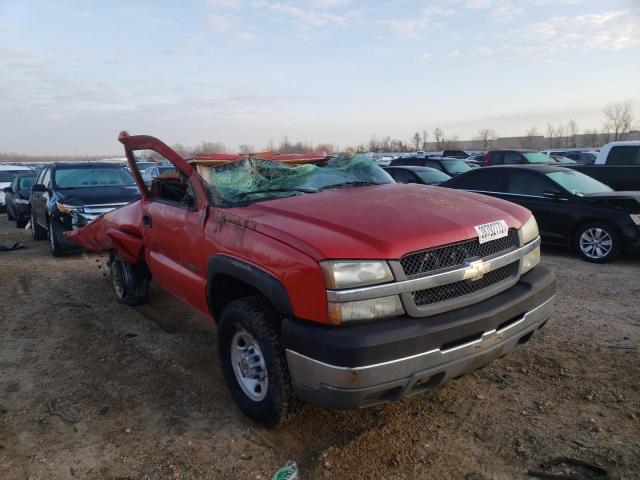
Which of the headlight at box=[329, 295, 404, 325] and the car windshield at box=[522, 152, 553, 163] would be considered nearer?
the headlight at box=[329, 295, 404, 325]

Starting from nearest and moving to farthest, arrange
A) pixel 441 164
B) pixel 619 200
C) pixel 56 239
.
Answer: pixel 619 200
pixel 56 239
pixel 441 164

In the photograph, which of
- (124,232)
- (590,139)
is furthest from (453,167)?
(590,139)

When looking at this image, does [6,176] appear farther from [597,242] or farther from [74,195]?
[597,242]

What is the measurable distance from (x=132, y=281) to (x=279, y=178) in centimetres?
278

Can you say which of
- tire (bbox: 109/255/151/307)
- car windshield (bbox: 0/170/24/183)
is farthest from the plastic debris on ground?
car windshield (bbox: 0/170/24/183)

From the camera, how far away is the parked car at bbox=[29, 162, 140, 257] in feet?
27.9

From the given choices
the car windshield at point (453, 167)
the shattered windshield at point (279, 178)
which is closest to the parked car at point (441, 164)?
the car windshield at point (453, 167)

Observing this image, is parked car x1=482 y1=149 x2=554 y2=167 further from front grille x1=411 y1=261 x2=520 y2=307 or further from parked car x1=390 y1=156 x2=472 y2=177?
front grille x1=411 y1=261 x2=520 y2=307

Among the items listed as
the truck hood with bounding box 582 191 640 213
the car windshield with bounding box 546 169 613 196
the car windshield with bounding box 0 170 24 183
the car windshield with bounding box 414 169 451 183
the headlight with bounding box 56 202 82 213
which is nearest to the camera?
the truck hood with bounding box 582 191 640 213

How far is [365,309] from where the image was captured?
2430 millimetres

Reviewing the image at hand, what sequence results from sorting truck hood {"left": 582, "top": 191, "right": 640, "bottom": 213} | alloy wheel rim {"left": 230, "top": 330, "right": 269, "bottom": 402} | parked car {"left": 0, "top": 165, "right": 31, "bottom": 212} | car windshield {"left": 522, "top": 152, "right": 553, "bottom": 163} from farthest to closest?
parked car {"left": 0, "top": 165, "right": 31, "bottom": 212} < car windshield {"left": 522, "top": 152, "right": 553, "bottom": 163} < truck hood {"left": 582, "top": 191, "right": 640, "bottom": 213} < alloy wheel rim {"left": 230, "top": 330, "right": 269, "bottom": 402}

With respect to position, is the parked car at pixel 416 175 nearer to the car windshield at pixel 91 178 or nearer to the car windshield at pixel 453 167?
the car windshield at pixel 453 167

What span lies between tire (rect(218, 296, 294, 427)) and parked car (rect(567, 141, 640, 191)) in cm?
898

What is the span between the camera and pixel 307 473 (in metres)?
2.67
